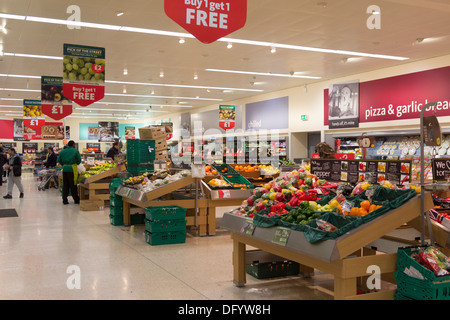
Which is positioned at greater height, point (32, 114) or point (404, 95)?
point (404, 95)

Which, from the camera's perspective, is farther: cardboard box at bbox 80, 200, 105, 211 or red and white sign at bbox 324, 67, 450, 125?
red and white sign at bbox 324, 67, 450, 125

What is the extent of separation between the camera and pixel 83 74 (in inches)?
356

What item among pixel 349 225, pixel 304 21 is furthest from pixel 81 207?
pixel 349 225

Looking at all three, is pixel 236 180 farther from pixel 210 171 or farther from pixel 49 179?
pixel 49 179

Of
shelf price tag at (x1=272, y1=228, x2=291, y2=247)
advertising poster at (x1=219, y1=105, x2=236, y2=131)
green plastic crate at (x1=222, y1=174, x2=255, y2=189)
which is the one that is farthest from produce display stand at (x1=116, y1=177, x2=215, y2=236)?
advertising poster at (x1=219, y1=105, x2=236, y2=131)

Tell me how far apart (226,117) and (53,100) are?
7.62 m

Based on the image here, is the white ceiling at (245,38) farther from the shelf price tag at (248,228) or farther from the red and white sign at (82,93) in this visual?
the shelf price tag at (248,228)

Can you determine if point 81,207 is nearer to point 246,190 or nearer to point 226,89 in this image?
point 246,190

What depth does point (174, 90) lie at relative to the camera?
18.2 m

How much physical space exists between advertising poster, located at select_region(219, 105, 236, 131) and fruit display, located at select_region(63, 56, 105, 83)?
9244 mm

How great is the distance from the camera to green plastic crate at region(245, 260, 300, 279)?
15.1 feet

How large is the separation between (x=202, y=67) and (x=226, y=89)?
4478 millimetres

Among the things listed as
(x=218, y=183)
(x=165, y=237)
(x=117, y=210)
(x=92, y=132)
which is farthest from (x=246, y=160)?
(x=92, y=132)

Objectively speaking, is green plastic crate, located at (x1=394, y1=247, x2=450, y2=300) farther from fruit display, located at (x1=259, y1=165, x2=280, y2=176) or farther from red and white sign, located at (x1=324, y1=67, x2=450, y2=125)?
red and white sign, located at (x1=324, y1=67, x2=450, y2=125)
